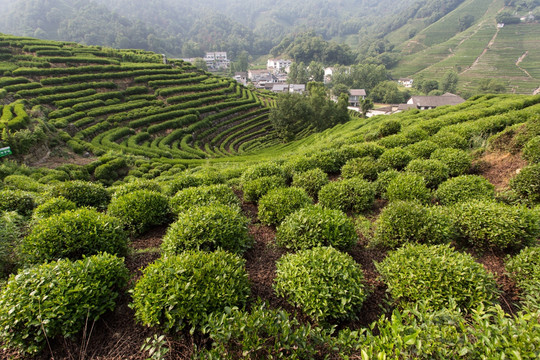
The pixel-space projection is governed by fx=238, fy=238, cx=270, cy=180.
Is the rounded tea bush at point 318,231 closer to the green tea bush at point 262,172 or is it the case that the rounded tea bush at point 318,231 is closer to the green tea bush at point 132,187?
the green tea bush at point 262,172

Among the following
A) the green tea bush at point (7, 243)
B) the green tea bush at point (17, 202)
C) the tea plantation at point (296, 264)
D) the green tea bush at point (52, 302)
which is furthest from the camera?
→ the green tea bush at point (17, 202)

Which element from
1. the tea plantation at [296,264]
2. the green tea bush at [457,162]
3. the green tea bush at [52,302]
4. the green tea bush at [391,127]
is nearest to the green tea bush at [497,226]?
the tea plantation at [296,264]

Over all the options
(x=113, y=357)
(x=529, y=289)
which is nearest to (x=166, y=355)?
(x=113, y=357)

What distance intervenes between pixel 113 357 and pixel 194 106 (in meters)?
44.2

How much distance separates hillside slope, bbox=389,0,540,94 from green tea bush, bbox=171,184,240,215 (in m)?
109

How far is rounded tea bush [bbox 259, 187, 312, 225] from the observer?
20.7ft

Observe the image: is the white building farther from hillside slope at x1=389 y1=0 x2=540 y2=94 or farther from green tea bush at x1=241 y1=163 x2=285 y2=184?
green tea bush at x1=241 y1=163 x2=285 y2=184

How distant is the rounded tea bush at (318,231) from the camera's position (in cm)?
507

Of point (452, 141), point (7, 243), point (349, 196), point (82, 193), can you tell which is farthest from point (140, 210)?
point (452, 141)

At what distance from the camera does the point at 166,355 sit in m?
3.17

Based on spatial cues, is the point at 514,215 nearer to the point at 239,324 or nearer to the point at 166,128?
the point at 239,324

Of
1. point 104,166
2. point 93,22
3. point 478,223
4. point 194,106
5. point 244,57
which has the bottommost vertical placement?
point 104,166

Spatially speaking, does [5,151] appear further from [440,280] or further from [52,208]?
[440,280]

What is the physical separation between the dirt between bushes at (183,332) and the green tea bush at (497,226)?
13.8 inches
